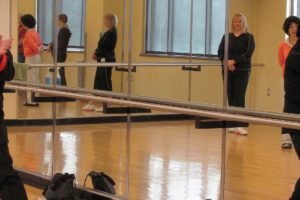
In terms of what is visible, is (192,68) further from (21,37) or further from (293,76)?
(293,76)

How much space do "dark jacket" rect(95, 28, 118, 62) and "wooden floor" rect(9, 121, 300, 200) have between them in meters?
0.94

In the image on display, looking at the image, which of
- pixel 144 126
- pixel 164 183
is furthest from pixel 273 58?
pixel 164 183

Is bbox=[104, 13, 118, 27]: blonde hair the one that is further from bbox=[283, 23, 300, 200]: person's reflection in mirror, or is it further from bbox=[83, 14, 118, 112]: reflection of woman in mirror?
bbox=[283, 23, 300, 200]: person's reflection in mirror

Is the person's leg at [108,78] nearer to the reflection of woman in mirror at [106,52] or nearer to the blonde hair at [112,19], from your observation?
the reflection of woman in mirror at [106,52]

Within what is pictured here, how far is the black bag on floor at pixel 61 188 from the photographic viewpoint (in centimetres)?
539

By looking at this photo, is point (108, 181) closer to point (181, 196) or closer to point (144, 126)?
point (181, 196)

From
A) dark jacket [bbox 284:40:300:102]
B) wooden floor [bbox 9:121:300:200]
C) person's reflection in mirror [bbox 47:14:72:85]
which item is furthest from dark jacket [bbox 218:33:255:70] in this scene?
dark jacket [bbox 284:40:300:102]

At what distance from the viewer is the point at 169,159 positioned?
294 inches

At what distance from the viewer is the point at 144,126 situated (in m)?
9.92

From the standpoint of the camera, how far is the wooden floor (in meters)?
6.05

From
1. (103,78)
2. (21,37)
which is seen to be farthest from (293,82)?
(21,37)

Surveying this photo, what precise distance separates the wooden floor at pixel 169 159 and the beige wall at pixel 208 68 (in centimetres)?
59

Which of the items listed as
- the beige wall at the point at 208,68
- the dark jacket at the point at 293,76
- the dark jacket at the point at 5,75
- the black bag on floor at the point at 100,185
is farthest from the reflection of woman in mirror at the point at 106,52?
the dark jacket at the point at 5,75

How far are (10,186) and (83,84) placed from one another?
4.60m
